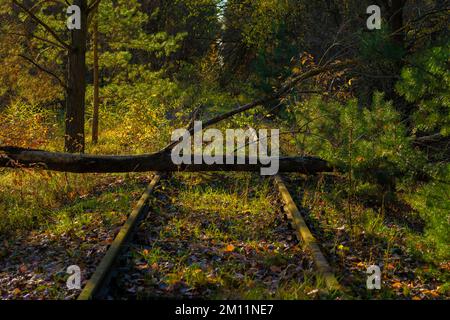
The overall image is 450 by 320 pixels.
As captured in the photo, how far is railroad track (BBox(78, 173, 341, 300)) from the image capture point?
4.54 metres

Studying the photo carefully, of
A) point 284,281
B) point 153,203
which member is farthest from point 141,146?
point 284,281

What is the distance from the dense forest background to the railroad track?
19.5 inches

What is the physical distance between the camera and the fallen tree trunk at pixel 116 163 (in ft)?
29.0

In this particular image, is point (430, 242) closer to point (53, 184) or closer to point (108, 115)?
point (53, 184)

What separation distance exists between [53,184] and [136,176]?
161cm

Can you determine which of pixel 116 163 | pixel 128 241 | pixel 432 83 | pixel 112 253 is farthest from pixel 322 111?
pixel 112 253

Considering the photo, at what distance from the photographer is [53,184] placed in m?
9.24

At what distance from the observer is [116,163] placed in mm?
9188

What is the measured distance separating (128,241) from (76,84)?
7.45 metres

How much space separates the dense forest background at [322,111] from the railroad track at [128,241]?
0.49 metres

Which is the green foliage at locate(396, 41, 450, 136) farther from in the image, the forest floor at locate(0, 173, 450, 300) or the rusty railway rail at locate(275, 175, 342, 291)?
the rusty railway rail at locate(275, 175, 342, 291)

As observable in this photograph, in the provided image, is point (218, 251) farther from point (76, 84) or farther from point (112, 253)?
point (76, 84)

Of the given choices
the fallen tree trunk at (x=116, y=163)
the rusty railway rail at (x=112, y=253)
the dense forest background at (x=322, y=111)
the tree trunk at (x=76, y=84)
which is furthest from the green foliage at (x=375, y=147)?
the tree trunk at (x=76, y=84)

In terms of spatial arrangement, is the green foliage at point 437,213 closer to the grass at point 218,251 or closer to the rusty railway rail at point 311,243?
the rusty railway rail at point 311,243
